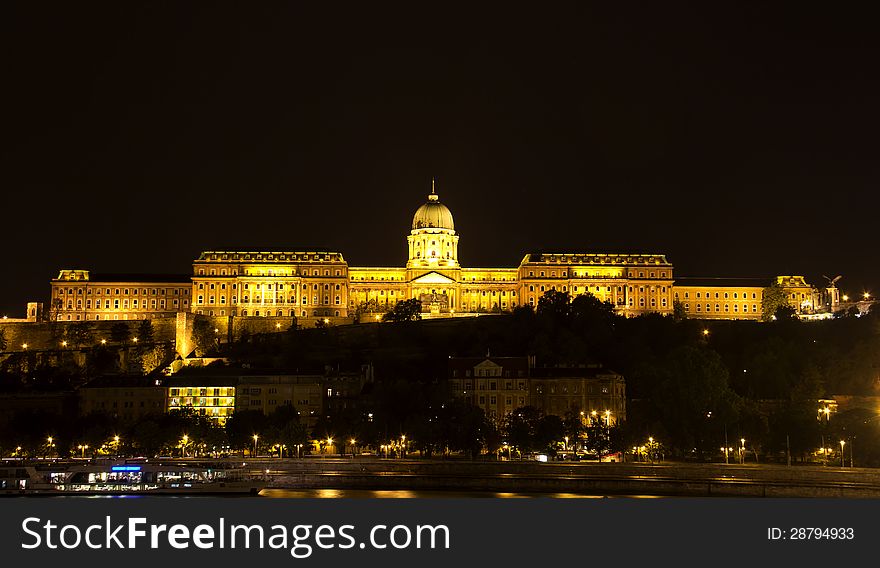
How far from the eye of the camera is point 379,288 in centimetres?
17212

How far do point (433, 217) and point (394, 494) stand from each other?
113172 millimetres

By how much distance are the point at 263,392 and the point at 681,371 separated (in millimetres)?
34076

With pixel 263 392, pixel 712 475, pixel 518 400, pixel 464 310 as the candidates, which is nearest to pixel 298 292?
pixel 464 310

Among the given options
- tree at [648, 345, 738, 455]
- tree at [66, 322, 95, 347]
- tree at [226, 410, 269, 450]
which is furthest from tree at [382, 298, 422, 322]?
tree at [648, 345, 738, 455]

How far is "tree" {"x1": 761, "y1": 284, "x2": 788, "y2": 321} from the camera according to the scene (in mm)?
161000

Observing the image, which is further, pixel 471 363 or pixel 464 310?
pixel 464 310

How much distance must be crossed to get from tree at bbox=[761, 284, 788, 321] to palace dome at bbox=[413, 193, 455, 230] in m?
44.5

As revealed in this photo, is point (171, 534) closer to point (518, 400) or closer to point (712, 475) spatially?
point (712, 475)

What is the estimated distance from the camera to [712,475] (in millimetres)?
73375

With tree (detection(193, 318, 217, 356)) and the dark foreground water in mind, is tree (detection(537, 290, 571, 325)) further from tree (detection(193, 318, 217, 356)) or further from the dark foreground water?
the dark foreground water

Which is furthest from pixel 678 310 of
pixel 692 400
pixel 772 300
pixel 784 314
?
pixel 692 400

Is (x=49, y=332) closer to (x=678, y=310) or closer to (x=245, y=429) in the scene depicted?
(x=245, y=429)

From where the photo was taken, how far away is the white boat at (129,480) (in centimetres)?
7531

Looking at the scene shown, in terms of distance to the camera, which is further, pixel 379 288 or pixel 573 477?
pixel 379 288
